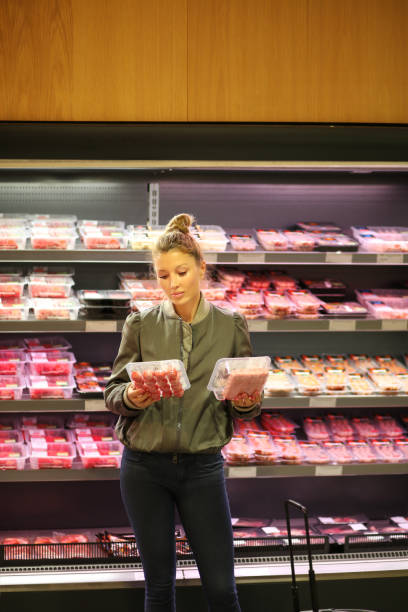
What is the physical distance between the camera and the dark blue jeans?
7.92 ft

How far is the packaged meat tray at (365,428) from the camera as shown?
3.96m

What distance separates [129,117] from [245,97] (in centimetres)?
52

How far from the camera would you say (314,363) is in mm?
3945

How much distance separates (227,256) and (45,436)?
127 cm

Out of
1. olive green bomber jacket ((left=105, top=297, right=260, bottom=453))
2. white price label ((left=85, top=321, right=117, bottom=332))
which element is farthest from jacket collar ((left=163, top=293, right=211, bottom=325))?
white price label ((left=85, top=321, right=117, bottom=332))

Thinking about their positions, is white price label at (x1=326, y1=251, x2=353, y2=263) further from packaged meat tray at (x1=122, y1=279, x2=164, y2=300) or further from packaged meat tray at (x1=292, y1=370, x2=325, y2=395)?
packaged meat tray at (x1=122, y1=279, x2=164, y2=300)

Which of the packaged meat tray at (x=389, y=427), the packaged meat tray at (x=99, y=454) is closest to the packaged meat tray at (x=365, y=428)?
the packaged meat tray at (x=389, y=427)

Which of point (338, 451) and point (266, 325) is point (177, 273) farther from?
point (338, 451)

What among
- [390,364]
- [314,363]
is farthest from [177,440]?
[390,364]

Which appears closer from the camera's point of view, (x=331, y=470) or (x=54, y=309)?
(x=54, y=309)

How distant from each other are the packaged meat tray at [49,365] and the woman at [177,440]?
1139 mm

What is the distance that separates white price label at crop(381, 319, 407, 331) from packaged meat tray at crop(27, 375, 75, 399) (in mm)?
1548

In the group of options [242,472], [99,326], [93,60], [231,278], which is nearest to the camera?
[93,60]

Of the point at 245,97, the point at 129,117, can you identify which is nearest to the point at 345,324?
the point at 245,97
